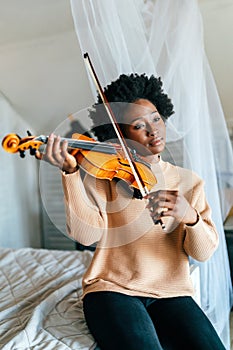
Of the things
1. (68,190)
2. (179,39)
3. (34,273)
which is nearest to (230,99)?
(179,39)

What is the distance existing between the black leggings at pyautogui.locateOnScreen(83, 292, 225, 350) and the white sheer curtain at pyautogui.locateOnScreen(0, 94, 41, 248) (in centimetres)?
179

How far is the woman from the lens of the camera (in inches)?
45.4

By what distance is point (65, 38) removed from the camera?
228cm

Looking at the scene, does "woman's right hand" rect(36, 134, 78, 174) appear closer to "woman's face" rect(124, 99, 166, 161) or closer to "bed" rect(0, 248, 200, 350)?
"woman's face" rect(124, 99, 166, 161)

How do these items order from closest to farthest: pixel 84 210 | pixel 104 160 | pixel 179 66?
1. pixel 104 160
2. pixel 84 210
3. pixel 179 66

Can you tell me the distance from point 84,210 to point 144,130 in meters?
0.27

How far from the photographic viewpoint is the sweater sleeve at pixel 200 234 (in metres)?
1.22

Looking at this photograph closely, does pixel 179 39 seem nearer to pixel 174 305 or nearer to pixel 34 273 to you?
pixel 174 305

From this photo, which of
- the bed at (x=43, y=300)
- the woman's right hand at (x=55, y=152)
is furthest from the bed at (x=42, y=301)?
the woman's right hand at (x=55, y=152)

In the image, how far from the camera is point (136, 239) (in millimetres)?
1269

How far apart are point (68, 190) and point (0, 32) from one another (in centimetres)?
144

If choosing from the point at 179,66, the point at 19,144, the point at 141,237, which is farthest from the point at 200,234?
the point at 179,66

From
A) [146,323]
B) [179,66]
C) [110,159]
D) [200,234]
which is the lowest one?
[146,323]

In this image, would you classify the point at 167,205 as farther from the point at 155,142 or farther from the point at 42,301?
the point at 42,301
